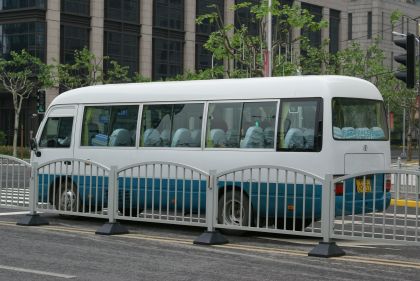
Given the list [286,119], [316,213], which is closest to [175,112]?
[286,119]

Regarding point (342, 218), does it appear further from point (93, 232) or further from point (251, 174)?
point (93, 232)

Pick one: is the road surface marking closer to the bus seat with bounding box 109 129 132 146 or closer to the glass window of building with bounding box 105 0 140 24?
the bus seat with bounding box 109 129 132 146

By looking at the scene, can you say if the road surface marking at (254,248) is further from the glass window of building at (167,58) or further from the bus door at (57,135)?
the glass window of building at (167,58)

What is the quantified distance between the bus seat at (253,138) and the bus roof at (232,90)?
0.56 m

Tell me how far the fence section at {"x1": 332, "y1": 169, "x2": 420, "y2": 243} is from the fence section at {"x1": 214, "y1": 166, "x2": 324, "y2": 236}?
359 mm

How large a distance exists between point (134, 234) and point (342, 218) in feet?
12.7

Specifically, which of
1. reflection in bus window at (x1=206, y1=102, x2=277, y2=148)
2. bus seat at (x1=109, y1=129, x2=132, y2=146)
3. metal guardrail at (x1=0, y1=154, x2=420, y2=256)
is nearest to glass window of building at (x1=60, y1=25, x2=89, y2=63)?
bus seat at (x1=109, y1=129, x2=132, y2=146)

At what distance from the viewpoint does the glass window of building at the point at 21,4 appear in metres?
51.5

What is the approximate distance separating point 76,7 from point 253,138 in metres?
42.5

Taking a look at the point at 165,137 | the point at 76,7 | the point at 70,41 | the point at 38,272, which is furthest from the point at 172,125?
the point at 76,7

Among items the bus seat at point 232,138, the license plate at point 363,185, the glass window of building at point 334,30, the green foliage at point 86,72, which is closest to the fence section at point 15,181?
the bus seat at point 232,138

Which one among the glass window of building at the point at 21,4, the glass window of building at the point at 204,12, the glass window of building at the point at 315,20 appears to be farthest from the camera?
the glass window of building at the point at 315,20

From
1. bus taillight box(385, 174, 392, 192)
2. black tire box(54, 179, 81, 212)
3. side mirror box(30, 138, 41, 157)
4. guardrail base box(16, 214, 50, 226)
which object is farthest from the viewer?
side mirror box(30, 138, 41, 157)

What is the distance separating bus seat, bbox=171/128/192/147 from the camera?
14.2 m
